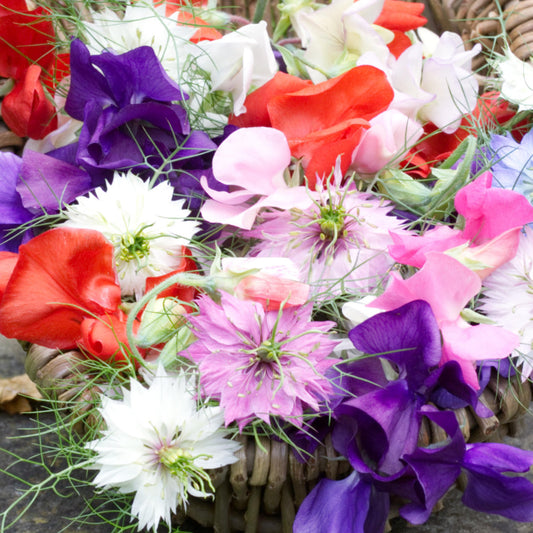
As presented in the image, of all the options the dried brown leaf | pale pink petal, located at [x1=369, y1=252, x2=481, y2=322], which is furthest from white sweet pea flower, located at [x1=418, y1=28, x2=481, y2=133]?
the dried brown leaf

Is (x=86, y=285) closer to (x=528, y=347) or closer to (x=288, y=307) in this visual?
(x=288, y=307)

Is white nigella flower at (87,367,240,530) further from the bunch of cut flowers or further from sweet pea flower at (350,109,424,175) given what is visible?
sweet pea flower at (350,109,424,175)

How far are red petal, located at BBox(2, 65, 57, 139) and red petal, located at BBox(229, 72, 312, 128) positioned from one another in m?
0.16

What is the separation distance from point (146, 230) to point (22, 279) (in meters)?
0.08

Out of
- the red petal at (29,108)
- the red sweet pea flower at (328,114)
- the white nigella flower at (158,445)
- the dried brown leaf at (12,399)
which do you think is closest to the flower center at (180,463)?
the white nigella flower at (158,445)

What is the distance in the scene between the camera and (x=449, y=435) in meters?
0.38

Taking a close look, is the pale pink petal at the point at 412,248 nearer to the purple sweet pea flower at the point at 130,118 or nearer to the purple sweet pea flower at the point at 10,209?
the purple sweet pea flower at the point at 130,118

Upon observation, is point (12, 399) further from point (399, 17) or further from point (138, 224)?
point (399, 17)

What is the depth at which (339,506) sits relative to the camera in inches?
15.5

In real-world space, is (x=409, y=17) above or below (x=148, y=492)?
above

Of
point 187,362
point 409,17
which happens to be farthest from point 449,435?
point 409,17

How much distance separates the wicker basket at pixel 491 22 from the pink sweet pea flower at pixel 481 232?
19cm

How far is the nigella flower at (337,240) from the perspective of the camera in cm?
45

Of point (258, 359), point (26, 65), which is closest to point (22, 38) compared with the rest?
point (26, 65)
